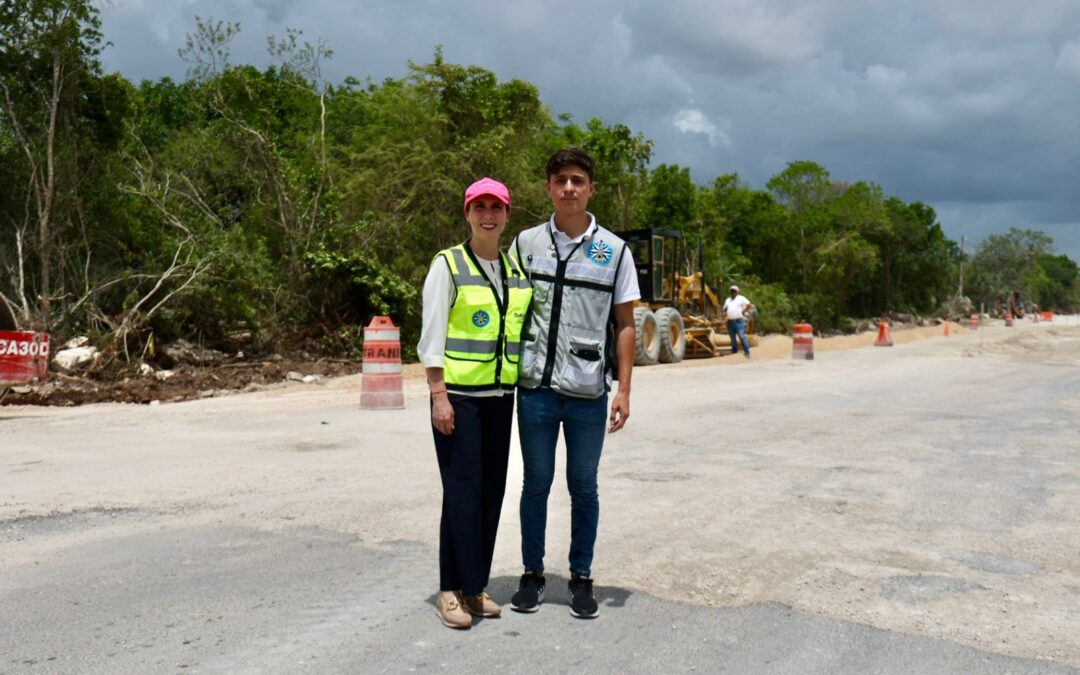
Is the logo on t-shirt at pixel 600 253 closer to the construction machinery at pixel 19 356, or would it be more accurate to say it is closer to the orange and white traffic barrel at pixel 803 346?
the construction machinery at pixel 19 356

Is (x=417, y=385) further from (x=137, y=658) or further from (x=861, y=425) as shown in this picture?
(x=137, y=658)

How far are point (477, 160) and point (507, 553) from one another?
72.2 feet

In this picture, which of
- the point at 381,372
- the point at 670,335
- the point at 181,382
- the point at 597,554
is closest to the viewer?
the point at 597,554

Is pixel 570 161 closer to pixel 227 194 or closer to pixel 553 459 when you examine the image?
pixel 553 459

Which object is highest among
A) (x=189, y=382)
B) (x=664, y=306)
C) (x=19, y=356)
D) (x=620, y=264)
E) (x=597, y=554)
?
(x=620, y=264)

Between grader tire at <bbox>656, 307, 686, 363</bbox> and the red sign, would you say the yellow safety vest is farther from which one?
grader tire at <bbox>656, 307, 686, 363</bbox>

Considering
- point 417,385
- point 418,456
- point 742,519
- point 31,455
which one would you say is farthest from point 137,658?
point 417,385

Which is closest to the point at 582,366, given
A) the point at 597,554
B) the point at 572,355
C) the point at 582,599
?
the point at 572,355

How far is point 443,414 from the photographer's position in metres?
4.26

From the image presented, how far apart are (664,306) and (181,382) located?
12.3 meters

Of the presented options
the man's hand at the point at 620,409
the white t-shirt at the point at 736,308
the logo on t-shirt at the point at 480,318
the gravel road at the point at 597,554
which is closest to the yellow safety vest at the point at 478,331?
the logo on t-shirt at the point at 480,318

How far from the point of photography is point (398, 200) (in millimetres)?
25734

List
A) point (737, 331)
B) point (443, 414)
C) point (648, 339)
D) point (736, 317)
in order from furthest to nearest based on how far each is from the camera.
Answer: point (737, 331)
point (736, 317)
point (648, 339)
point (443, 414)

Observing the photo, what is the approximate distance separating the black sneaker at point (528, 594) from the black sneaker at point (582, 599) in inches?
5.9
